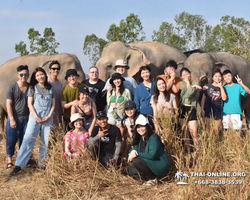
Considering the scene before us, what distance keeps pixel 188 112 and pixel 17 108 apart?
9.18 feet

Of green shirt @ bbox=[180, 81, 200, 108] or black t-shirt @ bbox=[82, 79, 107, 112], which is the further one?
black t-shirt @ bbox=[82, 79, 107, 112]

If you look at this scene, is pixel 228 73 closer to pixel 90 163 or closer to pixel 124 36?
pixel 90 163

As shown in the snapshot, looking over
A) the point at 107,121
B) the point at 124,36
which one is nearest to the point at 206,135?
the point at 107,121

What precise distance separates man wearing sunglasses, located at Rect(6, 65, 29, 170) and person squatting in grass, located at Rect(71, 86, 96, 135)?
0.89 metres

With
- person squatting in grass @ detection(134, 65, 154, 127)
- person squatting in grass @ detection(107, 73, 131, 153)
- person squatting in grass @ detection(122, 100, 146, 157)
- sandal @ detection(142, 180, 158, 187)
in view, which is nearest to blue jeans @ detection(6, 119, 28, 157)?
person squatting in grass @ detection(107, 73, 131, 153)

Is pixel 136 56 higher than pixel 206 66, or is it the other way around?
pixel 136 56

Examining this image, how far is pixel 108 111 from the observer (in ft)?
19.1

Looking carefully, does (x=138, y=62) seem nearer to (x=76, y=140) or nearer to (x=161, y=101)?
(x=161, y=101)

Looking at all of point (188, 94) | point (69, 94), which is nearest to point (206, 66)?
point (188, 94)

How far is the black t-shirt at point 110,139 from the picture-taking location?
17.5 ft

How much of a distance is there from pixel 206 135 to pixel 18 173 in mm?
3057

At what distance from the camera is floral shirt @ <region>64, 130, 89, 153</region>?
5282 mm

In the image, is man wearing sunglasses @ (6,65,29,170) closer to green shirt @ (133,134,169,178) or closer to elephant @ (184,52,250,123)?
green shirt @ (133,134,169,178)

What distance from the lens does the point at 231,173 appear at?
Answer: 13.5ft
